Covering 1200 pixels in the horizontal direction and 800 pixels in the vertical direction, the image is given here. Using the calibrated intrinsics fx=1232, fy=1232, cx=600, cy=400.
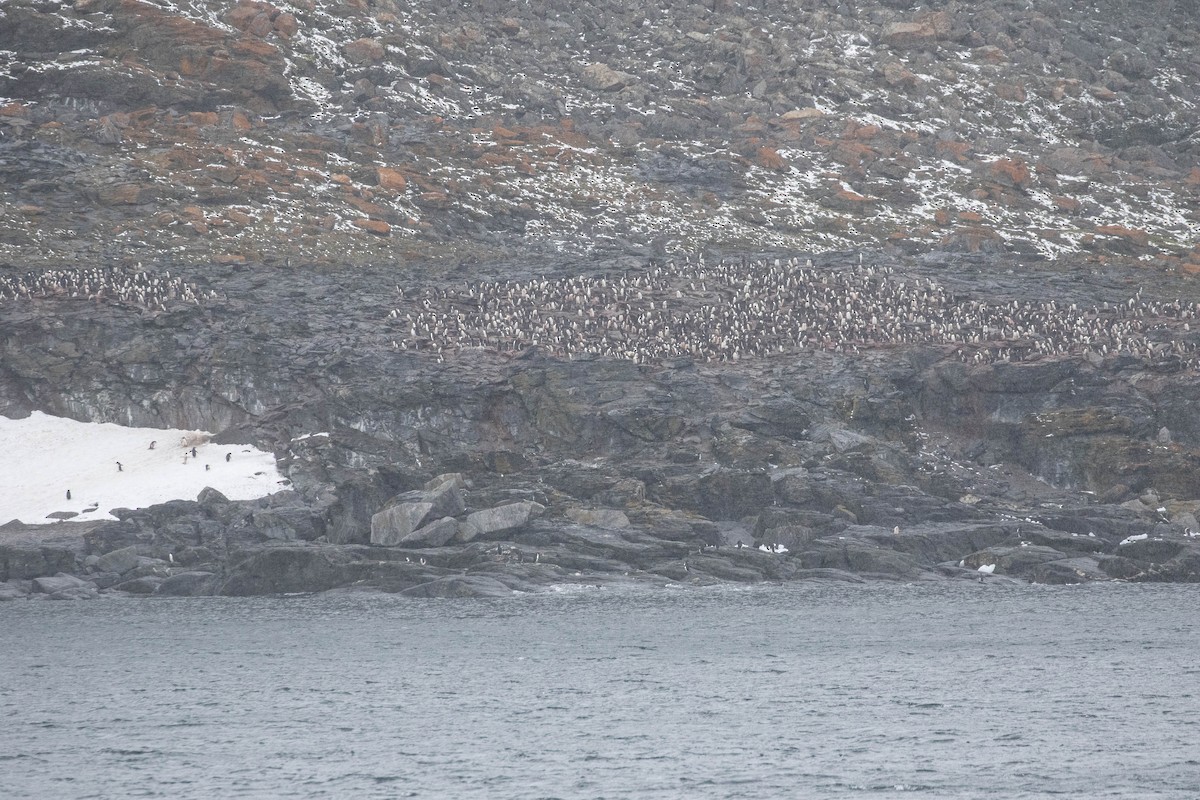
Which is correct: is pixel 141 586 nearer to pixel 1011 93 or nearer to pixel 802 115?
pixel 802 115

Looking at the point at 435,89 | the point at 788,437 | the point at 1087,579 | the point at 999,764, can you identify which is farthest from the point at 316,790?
the point at 435,89

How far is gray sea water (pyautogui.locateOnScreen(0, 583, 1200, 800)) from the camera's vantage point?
23.1m

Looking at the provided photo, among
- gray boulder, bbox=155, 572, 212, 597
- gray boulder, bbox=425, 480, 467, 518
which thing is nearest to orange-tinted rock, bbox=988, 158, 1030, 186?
gray boulder, bbox=425, 480, 467, 518

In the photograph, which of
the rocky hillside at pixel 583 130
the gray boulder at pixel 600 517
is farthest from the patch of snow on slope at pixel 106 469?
the rocky hillside at pixel 583 130

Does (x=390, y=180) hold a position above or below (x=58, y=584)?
above

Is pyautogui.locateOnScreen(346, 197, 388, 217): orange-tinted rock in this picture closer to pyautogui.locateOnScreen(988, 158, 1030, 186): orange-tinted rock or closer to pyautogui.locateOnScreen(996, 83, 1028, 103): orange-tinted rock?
pyautogui.locateOnScreen(988, 158, 1030, 186): orange-tinted rock

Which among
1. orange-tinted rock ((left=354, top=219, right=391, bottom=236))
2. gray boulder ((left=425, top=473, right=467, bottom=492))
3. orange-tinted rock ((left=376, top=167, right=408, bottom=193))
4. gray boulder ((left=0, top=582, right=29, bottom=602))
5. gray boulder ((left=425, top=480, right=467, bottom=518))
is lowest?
gray boulder ((left=0, top=582, right=29, bottom=602))

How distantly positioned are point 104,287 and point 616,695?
43.0 m

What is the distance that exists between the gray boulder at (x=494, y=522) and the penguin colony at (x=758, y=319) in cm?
1495

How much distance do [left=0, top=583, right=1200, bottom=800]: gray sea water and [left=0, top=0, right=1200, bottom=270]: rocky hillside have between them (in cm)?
3674

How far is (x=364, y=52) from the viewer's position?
102 m

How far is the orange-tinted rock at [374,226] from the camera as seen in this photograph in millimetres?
76000

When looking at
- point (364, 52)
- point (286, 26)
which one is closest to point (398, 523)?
point (364, 52)

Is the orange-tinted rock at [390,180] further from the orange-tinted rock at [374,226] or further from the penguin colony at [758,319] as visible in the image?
the penguin colony at [758,319]
